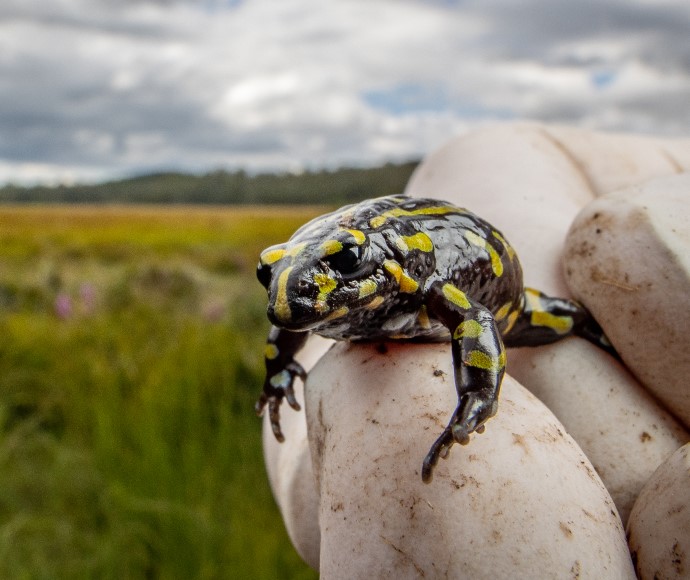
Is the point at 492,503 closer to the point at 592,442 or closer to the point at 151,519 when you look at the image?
the point at 592,442

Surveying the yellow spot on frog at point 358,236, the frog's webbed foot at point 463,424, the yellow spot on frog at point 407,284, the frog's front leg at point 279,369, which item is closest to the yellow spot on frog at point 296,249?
the yellow spot on frog at point 358,236

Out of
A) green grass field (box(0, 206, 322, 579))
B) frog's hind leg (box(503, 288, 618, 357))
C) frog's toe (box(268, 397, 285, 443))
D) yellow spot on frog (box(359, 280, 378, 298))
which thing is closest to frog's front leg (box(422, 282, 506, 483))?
yellow spot on frog (box(359, 280, 378, 298))

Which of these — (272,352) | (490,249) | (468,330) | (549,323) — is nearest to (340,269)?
(468,330)

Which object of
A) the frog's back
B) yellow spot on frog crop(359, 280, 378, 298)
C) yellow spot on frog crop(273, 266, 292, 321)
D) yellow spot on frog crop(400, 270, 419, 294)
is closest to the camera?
yellow spot on frog crop(273, 266, 292, 321)

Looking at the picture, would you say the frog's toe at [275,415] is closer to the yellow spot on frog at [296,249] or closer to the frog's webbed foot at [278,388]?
the frog's webbed foot at [278,388]

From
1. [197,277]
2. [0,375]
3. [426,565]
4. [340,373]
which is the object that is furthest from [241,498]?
[197,277]

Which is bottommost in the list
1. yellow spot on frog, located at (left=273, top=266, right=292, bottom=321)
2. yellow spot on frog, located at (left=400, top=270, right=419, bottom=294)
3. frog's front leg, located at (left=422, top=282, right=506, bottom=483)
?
frog's front leg, located at (left=422, top=282, right=506, bottom=483)

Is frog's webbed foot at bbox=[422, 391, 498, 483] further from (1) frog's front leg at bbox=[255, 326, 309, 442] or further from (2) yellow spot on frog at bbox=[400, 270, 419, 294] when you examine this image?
(1) frog's front leg at bbox=[255, 326, 309, 442]
